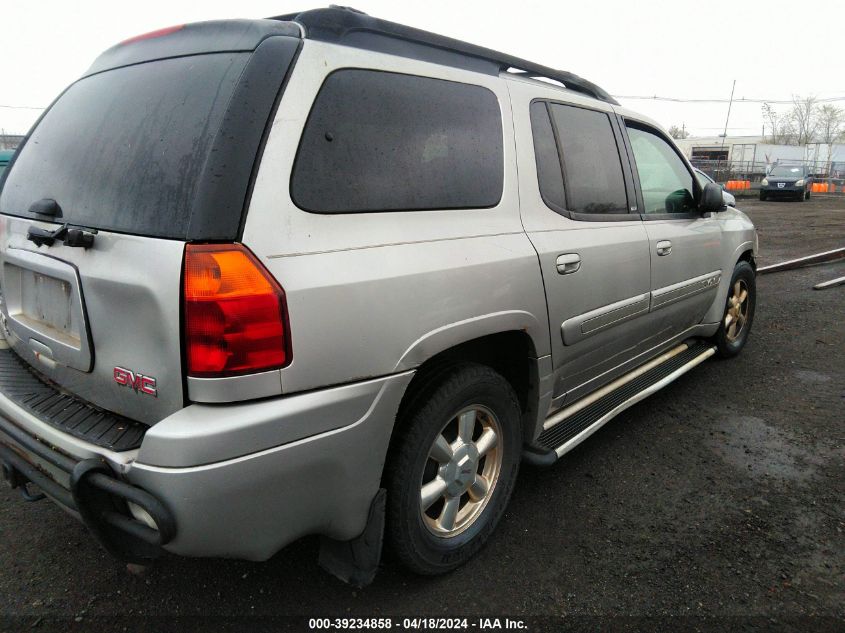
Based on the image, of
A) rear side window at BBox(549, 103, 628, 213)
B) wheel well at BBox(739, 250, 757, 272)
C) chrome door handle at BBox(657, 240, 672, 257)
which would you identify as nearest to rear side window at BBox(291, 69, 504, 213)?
rear side window at BBox(549, 103, 628, 213)

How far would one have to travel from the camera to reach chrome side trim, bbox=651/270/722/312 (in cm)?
330

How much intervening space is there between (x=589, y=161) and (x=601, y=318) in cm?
80

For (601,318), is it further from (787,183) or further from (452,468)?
(787,183)

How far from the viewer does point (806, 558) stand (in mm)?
2375

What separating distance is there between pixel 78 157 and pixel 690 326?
3.73m

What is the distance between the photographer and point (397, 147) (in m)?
1.96

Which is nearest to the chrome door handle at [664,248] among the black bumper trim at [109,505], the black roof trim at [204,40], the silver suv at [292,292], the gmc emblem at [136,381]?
the silver suv at [292,292]

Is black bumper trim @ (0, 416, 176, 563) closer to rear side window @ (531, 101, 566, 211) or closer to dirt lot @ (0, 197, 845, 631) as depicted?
dirt lot @ (0, 197, 845, 631)

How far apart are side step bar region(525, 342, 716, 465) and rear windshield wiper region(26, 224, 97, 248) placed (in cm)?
189

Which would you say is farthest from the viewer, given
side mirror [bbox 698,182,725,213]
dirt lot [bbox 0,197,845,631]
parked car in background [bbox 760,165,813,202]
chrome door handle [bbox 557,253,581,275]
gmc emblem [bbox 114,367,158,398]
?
parked car in background [bbox 760,165,813,202]

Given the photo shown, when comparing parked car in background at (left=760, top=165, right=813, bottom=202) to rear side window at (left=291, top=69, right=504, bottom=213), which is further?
parked car in background at (left=760, top=165, right=813, bottom=202)

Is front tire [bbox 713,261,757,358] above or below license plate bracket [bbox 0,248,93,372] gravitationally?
below

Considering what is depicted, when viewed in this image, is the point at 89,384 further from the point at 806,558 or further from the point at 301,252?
the point at 806,558

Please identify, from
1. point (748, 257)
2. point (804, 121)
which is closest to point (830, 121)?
point (804, 121)
